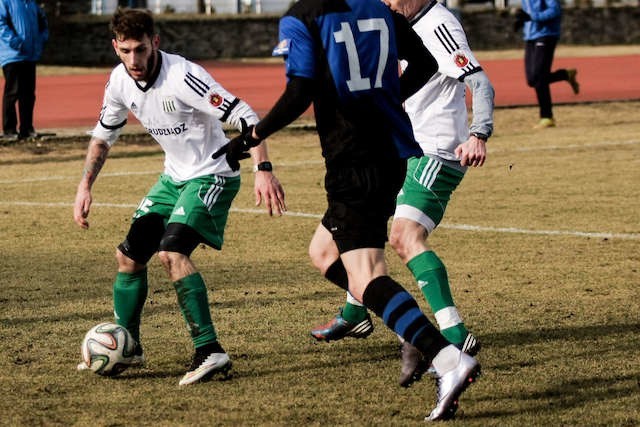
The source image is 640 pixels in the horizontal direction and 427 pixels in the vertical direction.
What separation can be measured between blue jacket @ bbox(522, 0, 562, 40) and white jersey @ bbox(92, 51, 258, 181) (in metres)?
12.6

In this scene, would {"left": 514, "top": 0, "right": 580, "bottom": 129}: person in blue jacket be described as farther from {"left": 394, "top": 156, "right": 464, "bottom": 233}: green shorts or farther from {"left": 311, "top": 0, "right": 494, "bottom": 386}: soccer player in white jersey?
{"left": 394, "top": 156, "right": 464, "bottom": 233}: green shorts

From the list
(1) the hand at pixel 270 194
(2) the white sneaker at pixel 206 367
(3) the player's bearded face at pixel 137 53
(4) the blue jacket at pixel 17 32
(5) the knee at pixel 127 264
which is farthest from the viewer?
(4) the blue jacket at pixel 17 32

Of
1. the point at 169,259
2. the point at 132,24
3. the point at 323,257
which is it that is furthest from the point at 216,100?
the point at 323,257

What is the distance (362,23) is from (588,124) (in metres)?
14.6

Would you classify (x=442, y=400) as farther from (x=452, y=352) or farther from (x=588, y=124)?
(x=588, y=124)

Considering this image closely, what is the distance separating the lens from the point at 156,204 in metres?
7.10

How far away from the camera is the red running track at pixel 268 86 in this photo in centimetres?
2375

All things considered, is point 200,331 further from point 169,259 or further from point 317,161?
point 317,161

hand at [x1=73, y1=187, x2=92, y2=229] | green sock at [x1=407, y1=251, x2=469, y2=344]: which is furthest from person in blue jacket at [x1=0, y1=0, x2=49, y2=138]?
green sock at [x1=407, y1=251, x2=469, y2=344]

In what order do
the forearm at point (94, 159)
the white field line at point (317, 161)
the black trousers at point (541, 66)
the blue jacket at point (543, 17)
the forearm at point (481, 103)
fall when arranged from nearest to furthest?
the forearm at point (481, 103) < the forearm at point (94, 159) < the white field line at point (317, 161) < the blue jacket at point (543, 17) < the black trousers at point (541, 66)

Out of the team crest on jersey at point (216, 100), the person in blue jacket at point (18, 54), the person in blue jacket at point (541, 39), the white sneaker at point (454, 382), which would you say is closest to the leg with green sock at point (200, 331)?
the team crest on jersey at point (216, 100)

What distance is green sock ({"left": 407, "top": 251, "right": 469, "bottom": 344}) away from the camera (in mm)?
6641

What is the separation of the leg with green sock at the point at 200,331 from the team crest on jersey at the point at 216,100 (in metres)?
0.85

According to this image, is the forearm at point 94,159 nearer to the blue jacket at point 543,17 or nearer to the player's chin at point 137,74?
the player's chin at point 137,74
